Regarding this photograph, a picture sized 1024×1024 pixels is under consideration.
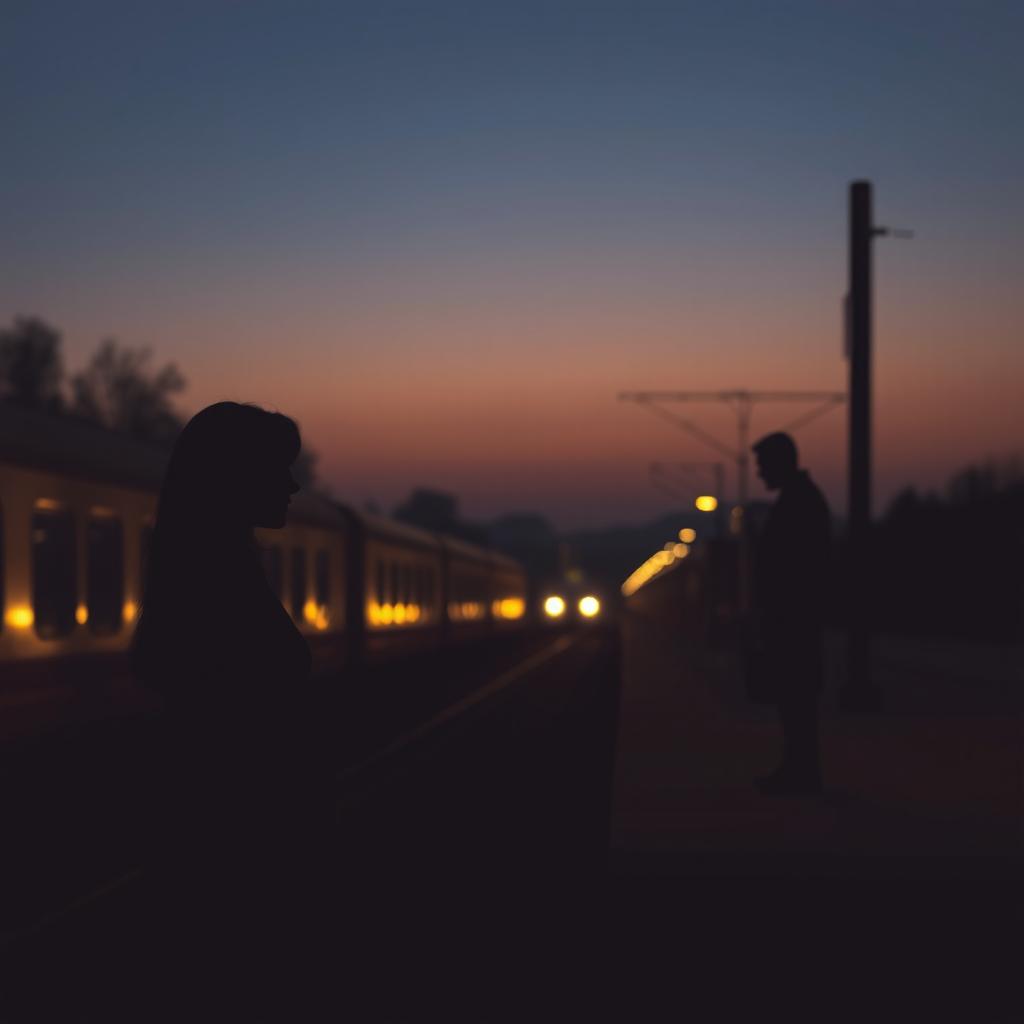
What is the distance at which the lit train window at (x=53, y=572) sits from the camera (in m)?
13.4

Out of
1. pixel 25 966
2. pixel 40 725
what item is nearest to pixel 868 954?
pixel 25 966

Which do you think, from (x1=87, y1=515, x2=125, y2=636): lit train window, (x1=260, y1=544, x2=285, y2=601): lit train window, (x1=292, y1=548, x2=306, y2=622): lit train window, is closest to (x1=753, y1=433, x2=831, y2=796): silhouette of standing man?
(x1=87, y1=515, x2=125, y2=636): lit train window

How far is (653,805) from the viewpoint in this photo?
36.1ft

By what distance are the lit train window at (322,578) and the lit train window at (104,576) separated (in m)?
9.74

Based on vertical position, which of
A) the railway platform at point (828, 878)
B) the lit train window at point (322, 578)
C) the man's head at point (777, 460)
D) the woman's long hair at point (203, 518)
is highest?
the man's head at point (777, 460)

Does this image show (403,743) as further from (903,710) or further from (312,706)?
Answer: (312,706)

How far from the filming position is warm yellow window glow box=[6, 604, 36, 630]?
1278 cm

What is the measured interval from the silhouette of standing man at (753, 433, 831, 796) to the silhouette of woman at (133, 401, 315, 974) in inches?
288

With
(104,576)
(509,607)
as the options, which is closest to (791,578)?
(104,576)

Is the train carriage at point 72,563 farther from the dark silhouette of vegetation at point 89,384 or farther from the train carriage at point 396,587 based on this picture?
the dark silhouette of vegetation at point 89,384

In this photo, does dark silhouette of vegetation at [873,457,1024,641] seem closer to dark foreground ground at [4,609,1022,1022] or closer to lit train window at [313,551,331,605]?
lit train window at [313,551,331,605]

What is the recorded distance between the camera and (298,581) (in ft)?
78.1

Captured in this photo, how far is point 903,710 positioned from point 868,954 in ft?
50.1

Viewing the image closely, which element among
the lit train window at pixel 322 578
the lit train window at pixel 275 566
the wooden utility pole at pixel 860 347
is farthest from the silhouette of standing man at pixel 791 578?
the lit train window at pixel 322 578
